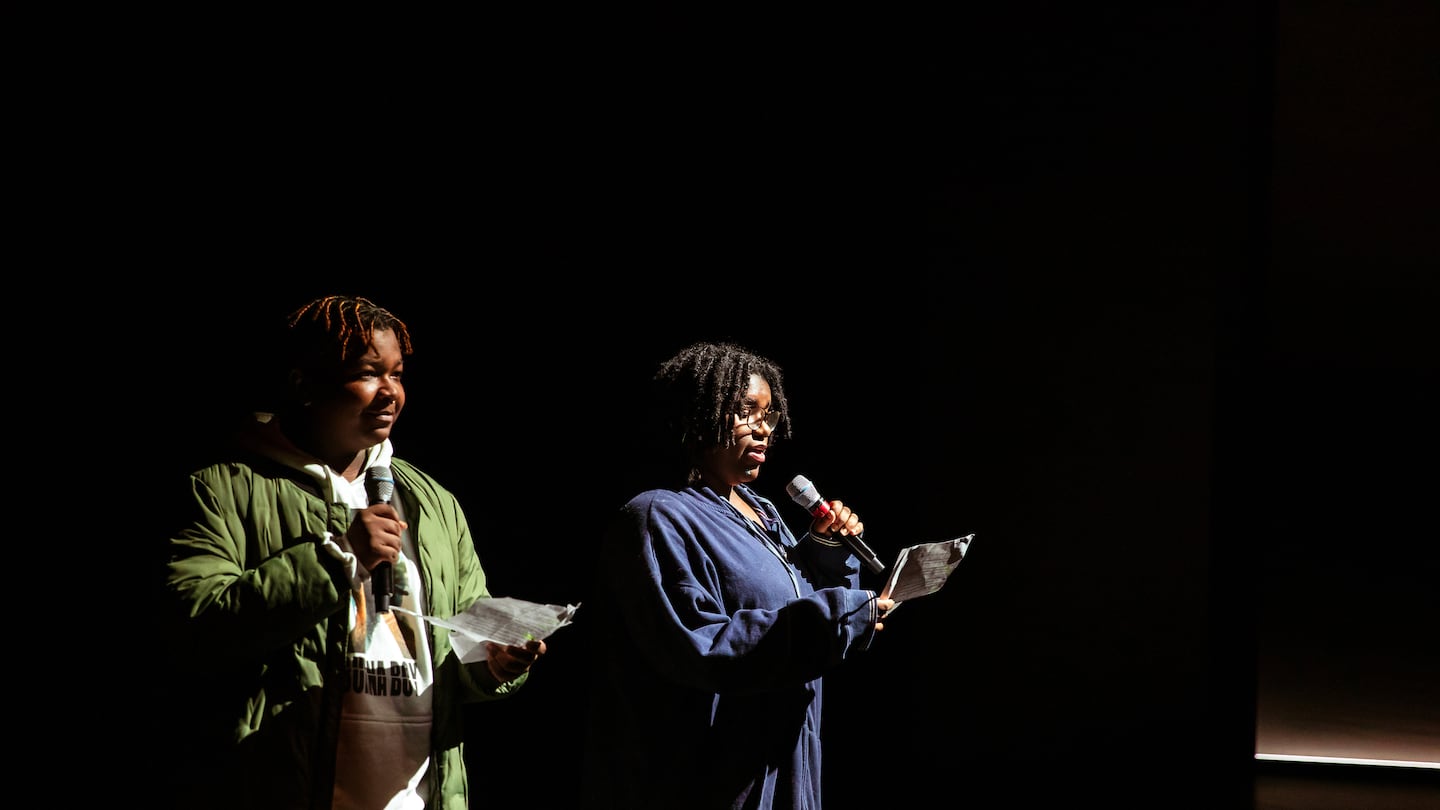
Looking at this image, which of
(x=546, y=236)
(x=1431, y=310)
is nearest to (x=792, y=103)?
(x=546, y=236)

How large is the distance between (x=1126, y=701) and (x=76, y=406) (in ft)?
9.24

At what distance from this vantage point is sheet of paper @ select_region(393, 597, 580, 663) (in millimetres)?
1668

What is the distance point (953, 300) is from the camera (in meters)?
3.25

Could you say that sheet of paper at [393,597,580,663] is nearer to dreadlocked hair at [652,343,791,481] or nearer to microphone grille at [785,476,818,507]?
dreadlocked hair at [652,343,791,481]

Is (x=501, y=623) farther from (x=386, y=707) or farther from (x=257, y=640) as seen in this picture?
(x=257, y=640)

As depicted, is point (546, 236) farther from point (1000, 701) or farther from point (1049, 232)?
point (1000, 701)

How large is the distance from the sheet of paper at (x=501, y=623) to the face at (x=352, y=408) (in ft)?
0.96

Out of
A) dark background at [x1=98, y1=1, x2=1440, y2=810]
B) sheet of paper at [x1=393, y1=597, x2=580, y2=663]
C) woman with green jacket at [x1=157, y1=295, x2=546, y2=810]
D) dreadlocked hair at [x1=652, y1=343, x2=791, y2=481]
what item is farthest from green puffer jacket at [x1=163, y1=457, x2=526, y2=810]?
dark background at [x1=98, y1=1, x2=1440, y2=810]

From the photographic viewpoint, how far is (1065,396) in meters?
3.25

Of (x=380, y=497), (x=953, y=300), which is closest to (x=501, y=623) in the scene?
(x=380, y=497)

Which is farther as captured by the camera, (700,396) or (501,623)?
(700,396)

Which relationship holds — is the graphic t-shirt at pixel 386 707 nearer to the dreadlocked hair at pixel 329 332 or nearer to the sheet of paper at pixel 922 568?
the dreadlocked hair at pixel 329 332

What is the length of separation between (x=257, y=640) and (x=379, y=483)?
316mm

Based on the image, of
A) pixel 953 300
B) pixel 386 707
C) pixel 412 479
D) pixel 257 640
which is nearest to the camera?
pixel 257 640
